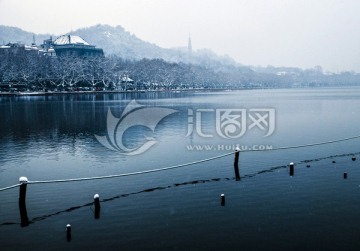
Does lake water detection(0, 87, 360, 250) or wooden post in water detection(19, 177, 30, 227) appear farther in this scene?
wooden post in water detection(19, 177, 30, 227)

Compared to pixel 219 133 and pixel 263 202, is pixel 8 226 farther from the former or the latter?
pixel 219 133

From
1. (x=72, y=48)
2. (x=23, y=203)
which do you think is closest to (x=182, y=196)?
(x=23, y=203)

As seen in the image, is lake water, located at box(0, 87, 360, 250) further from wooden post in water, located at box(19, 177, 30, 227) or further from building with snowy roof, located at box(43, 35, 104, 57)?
building with snowy roof, located at box(43, 35, 104, 57)

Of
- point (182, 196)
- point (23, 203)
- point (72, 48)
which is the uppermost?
point (72, 48)

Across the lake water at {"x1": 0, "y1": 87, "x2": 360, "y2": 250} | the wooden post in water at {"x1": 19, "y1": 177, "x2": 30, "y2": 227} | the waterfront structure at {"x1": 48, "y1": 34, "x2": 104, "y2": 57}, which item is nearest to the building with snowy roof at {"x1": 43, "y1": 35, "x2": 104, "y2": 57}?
the waterfront structure at {"x1": 48, "y1": 34, "x2": 104, "y2": 57}

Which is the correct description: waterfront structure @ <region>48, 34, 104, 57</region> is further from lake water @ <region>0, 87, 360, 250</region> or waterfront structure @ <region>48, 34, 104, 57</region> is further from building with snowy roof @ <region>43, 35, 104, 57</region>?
lake water @ <region>0, 87, 360, 250</region>

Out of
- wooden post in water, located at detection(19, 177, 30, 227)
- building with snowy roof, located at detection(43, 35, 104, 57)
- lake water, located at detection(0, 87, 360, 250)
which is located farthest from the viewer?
building with snowy roof, located at detection(43, 35, 104, 57)

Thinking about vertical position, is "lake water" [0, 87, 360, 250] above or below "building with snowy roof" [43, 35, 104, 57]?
below

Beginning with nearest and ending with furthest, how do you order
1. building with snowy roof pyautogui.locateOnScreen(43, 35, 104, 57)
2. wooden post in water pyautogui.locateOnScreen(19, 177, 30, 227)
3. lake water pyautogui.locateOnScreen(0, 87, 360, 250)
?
lake water pyautogui.locateOnScreen(0, 87, 360, 250) → wooden post in water pyautogui.locateOnScreen(19, 177, 30, 227) → building with snowy roof pyautogui.locateOnScreen(43, 35, 104, 57)

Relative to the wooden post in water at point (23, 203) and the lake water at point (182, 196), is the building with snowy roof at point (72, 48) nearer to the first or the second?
the lake water at point (182, 196)

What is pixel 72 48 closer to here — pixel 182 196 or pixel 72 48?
pixel 72 48

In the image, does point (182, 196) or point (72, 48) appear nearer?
point (182, 196)

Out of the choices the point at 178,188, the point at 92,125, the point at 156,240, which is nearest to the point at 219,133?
the point at 92,125

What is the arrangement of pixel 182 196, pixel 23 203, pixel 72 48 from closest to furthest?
pixel 23 203 < pixel 182 196 < pixel 72 48
